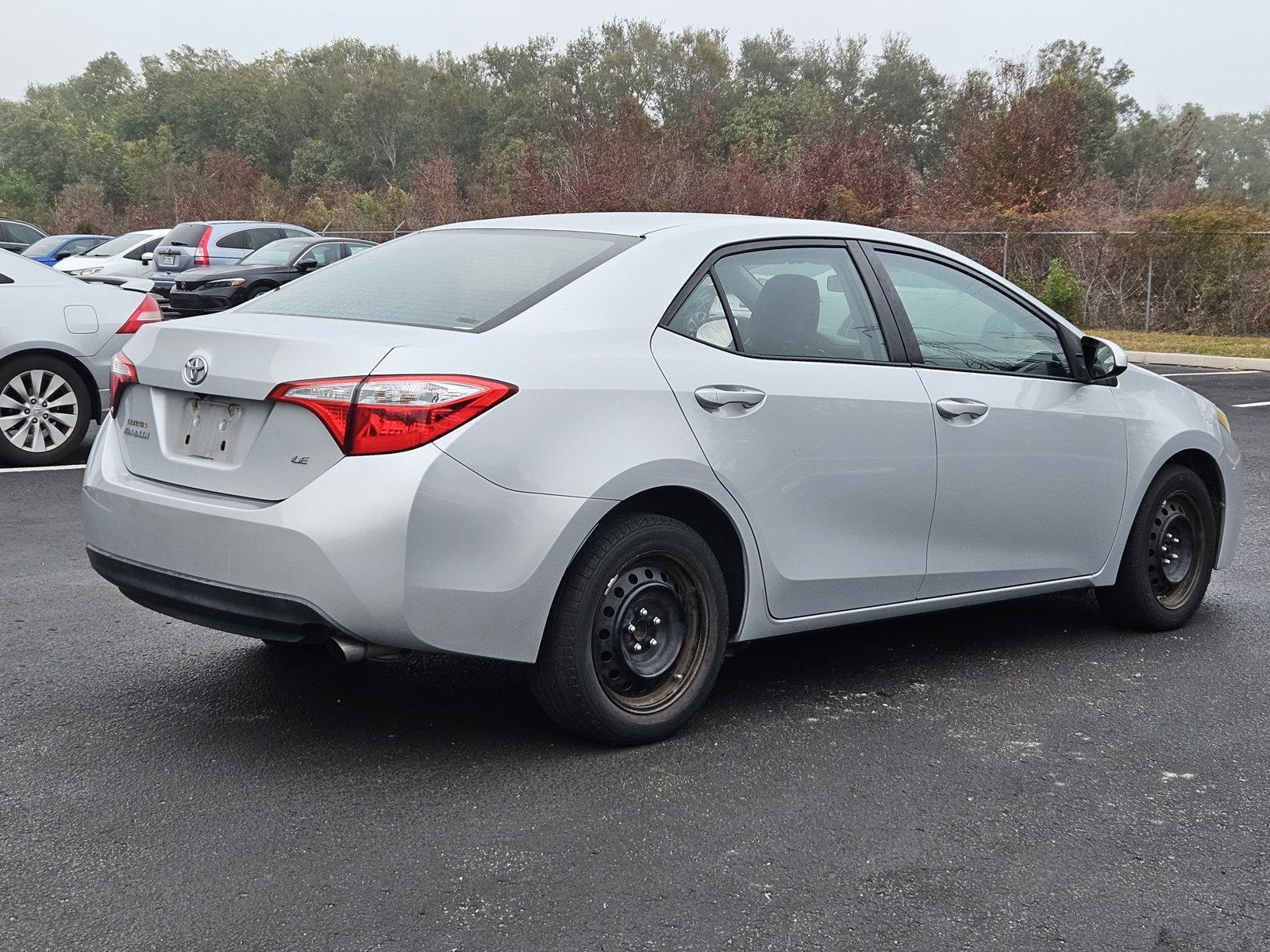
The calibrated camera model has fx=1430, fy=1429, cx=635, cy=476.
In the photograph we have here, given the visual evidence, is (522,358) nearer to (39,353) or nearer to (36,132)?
(39,353)

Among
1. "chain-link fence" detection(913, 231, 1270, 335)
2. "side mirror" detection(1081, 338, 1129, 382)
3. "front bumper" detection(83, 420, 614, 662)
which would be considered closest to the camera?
"front bumper" detection(83, 420, 614, 662)

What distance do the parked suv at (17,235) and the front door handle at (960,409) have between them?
33916mm

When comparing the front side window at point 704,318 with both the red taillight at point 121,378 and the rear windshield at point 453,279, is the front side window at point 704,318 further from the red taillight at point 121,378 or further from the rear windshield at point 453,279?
the red taillight at point 121,378

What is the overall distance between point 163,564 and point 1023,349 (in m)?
3.21

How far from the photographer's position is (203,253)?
82.7 feet

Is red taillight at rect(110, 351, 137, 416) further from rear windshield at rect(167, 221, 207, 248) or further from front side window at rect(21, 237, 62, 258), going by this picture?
front side window at rect(21, 237, 62, 258)

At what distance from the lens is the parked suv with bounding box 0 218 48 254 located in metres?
35.2

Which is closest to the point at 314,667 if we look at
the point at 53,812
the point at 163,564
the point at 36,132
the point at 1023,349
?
the point at 163,564

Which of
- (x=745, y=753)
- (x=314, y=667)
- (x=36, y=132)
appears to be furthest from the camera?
(x=36, y=132)

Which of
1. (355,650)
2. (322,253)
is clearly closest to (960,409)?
(355,650)

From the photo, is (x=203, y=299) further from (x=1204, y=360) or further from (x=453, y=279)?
(x=453, y=279)

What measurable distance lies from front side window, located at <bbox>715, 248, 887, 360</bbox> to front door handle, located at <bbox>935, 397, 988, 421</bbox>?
27 cm

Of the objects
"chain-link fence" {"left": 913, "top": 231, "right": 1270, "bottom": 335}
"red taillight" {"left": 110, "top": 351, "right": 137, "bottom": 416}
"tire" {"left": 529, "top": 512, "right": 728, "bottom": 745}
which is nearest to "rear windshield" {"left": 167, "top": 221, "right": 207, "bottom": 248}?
"chain-link fence" {"left": 913, "top": 231, "right": 1270, "bottom": 335}

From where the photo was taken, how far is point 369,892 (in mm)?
3238
